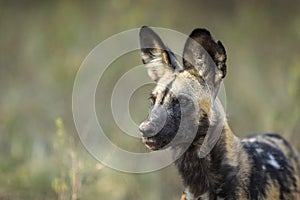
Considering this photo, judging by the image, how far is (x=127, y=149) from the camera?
6988 mm

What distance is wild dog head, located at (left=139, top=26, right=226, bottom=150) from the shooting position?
4.11 meters

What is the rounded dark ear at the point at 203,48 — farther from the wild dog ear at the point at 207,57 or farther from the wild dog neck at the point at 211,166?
the wild dog neck at the point at 211,166

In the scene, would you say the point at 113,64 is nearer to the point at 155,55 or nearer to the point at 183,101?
the point at 155,55

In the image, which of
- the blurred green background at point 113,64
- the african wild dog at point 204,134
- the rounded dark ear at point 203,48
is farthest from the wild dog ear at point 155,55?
the blurred green background at point 113,64

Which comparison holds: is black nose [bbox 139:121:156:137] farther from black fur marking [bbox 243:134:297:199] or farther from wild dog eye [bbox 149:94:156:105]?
black fur marking [bbox 243:134:297:199]

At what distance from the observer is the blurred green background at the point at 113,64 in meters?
7.15

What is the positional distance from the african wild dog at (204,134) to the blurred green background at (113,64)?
2447 millimetres

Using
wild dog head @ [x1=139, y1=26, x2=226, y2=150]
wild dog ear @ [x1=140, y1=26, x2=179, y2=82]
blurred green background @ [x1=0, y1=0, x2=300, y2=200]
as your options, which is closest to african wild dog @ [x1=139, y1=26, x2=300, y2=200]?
wild dog head @ [x1=139, y1=26, x2=226, y2=150]

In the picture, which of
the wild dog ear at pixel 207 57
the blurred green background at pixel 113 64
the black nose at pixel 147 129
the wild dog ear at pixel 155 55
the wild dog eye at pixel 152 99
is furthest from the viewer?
the blurred green background at pixel 113 64

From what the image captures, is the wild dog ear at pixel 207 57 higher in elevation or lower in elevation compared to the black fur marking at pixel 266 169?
higher

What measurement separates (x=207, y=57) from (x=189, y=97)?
26cm

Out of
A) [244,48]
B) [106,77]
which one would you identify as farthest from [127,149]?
[244,48]

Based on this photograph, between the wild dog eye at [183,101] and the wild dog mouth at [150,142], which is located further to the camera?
the wild dog eye at [183,101]

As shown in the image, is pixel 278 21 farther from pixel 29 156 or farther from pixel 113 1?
pixel 29 156
